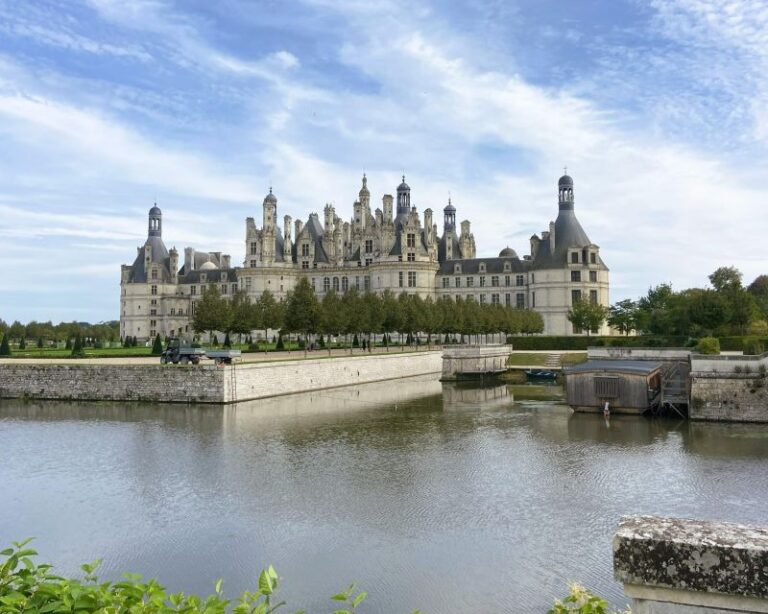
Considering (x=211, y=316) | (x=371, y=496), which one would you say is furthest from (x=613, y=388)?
(x=211, y=316)

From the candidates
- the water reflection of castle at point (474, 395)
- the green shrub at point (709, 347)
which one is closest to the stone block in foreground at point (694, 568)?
the water reflection of castle at point (474, 395)

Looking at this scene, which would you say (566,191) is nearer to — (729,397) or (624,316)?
(624,316)

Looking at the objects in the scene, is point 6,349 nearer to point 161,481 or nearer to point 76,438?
point 76,438

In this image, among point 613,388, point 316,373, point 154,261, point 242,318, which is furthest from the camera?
point 154,261

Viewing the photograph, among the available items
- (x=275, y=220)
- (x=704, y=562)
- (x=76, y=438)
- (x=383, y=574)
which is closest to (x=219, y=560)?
(x=383, y=574)

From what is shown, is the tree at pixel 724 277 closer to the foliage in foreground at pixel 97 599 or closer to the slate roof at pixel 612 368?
the slate roof at pixel 612 368

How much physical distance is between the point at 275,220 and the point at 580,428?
5787 centimetres

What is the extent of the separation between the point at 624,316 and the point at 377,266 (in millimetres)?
28507

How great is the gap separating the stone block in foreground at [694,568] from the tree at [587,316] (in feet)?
212

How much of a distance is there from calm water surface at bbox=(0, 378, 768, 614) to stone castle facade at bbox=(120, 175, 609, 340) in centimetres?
4550

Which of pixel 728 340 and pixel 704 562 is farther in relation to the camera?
pixel 728 340

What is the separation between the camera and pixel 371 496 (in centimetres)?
1577

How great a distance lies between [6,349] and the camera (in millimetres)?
46312

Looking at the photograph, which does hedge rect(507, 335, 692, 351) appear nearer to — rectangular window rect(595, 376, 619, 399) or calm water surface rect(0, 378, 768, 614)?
rectangular window rect(595, 376, 619, 399)
